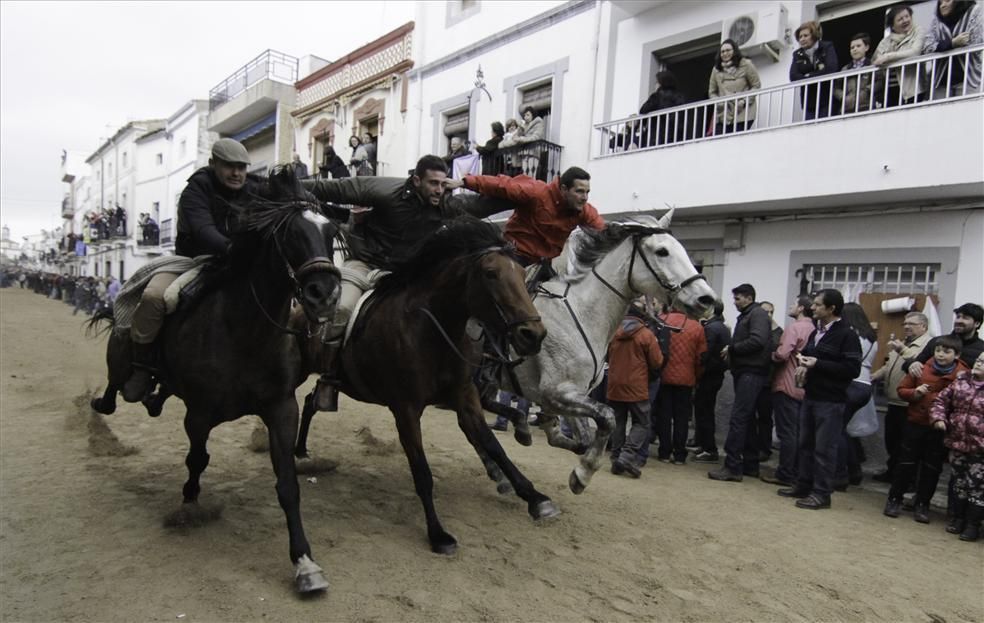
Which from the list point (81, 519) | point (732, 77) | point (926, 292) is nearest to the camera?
point (81, 519)

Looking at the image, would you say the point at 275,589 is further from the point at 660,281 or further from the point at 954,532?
the point at 954,532

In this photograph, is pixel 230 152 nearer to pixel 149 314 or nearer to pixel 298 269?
pixel 149 314

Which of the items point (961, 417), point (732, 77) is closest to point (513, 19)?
point (732, 77)

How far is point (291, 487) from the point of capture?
10.9 feet

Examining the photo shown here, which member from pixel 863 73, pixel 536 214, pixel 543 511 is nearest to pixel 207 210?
pixel 536 214

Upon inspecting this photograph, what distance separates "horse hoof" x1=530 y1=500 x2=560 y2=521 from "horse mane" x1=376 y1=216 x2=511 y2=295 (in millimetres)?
1797

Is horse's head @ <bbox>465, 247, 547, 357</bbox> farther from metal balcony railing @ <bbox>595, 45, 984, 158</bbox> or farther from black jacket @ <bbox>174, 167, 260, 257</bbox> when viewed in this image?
metal balcony railing @ <bbox>595, 45, 984, 158</bbox>

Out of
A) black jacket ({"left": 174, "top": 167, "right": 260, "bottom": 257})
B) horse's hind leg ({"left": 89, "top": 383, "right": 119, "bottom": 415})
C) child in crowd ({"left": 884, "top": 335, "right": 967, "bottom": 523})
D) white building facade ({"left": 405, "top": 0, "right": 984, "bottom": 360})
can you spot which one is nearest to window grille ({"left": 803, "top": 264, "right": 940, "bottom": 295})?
white building facade ({"left": 405, "top": 0, "right": 984, "bottom": 360})

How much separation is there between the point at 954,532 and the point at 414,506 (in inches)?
180

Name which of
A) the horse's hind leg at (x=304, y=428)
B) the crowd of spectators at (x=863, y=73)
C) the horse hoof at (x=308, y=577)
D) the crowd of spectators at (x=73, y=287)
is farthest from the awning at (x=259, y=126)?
the horse hoof at (x=308, y=577)

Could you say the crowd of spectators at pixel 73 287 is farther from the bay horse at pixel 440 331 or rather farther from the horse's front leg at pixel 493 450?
the horse's front leg at pixel 493 450

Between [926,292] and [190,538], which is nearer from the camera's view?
[190,538]

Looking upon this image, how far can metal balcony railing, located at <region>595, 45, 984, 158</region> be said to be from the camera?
22.0ft

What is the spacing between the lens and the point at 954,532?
4941 millimetres
